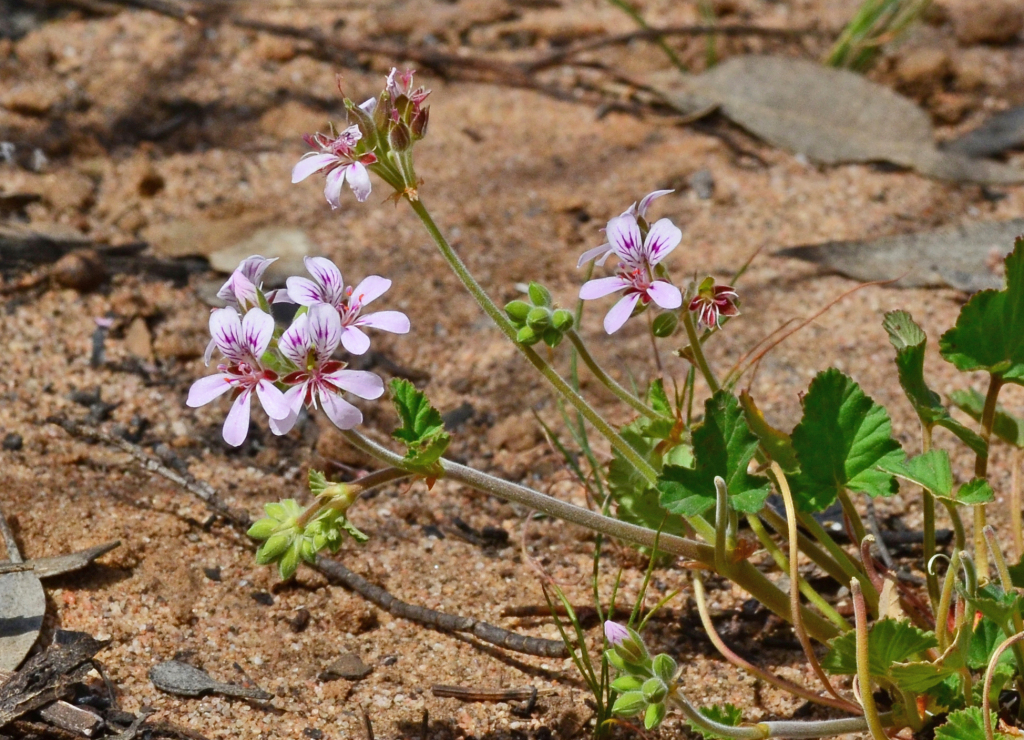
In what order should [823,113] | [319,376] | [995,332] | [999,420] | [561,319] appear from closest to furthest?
[319,376] → [561,319] → [995,332] → [999,420] → [823,113]

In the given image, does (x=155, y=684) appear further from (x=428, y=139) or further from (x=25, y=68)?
(x=25, y=68)

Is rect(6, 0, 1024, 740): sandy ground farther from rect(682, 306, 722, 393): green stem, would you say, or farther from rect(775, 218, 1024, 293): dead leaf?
rect(682, 306, 722, 393): green stem

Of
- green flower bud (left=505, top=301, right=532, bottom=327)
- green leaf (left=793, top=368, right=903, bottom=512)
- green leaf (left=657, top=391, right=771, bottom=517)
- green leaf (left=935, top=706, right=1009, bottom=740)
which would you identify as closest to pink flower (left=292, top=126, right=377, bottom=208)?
green flower bud (left=505, top=301, right=532, bottom=327)

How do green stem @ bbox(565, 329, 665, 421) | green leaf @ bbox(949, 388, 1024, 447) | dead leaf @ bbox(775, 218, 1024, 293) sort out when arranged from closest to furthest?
green stem @ bbox(565, 329, 665, 421)
green leaf @ bbox(949, 388, 1024, 447)
dead leaf @ bbox(775, 218, 1024, 293)

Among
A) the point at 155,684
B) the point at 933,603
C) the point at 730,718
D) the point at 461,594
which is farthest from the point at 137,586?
the point at 933,603

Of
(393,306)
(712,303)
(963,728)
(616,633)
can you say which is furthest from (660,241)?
(393,306)

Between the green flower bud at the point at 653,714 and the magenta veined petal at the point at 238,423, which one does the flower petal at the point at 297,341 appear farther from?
the green flower bud at the point at 653,714

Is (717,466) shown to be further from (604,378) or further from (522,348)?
(522,348)
